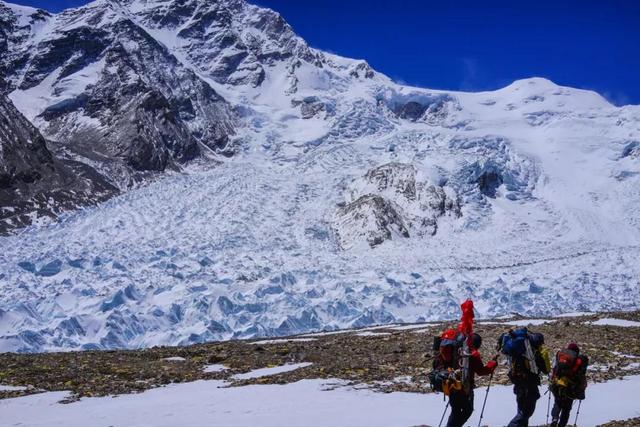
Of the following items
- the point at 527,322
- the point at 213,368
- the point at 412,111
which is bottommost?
the point at 213,368

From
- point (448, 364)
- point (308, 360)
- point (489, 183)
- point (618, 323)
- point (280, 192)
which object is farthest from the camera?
point (489, 183)

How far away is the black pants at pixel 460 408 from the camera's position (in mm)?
7211

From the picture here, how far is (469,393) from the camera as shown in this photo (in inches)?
282

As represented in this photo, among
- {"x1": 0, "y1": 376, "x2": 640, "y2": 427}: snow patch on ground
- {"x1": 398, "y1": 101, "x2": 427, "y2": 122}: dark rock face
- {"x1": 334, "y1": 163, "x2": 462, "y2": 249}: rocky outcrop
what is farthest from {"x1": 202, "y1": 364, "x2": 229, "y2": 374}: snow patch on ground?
{"x1": 398, "y1": 101, "x2": 427, "y2": 122}: dark rock face

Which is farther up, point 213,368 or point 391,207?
point 391,207

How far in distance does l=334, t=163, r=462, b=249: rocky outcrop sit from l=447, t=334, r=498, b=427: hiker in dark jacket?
137 ft

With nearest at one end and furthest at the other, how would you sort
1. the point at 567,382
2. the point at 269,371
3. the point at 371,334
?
the point at 567,382 → the point at 269,371 → the point at 371,334

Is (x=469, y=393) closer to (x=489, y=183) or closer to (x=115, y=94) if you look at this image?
(x=489, y=183)

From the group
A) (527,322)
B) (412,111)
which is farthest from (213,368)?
(412,111)

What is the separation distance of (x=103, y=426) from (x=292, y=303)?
18.5 meters

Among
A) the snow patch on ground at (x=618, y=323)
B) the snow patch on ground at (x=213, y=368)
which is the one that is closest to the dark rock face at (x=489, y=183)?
the snow patch on ground at (x=618, y=323)

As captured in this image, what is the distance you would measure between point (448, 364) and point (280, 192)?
50978 mm

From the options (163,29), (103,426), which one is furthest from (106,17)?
(103,426)

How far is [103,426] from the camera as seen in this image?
9195mm
